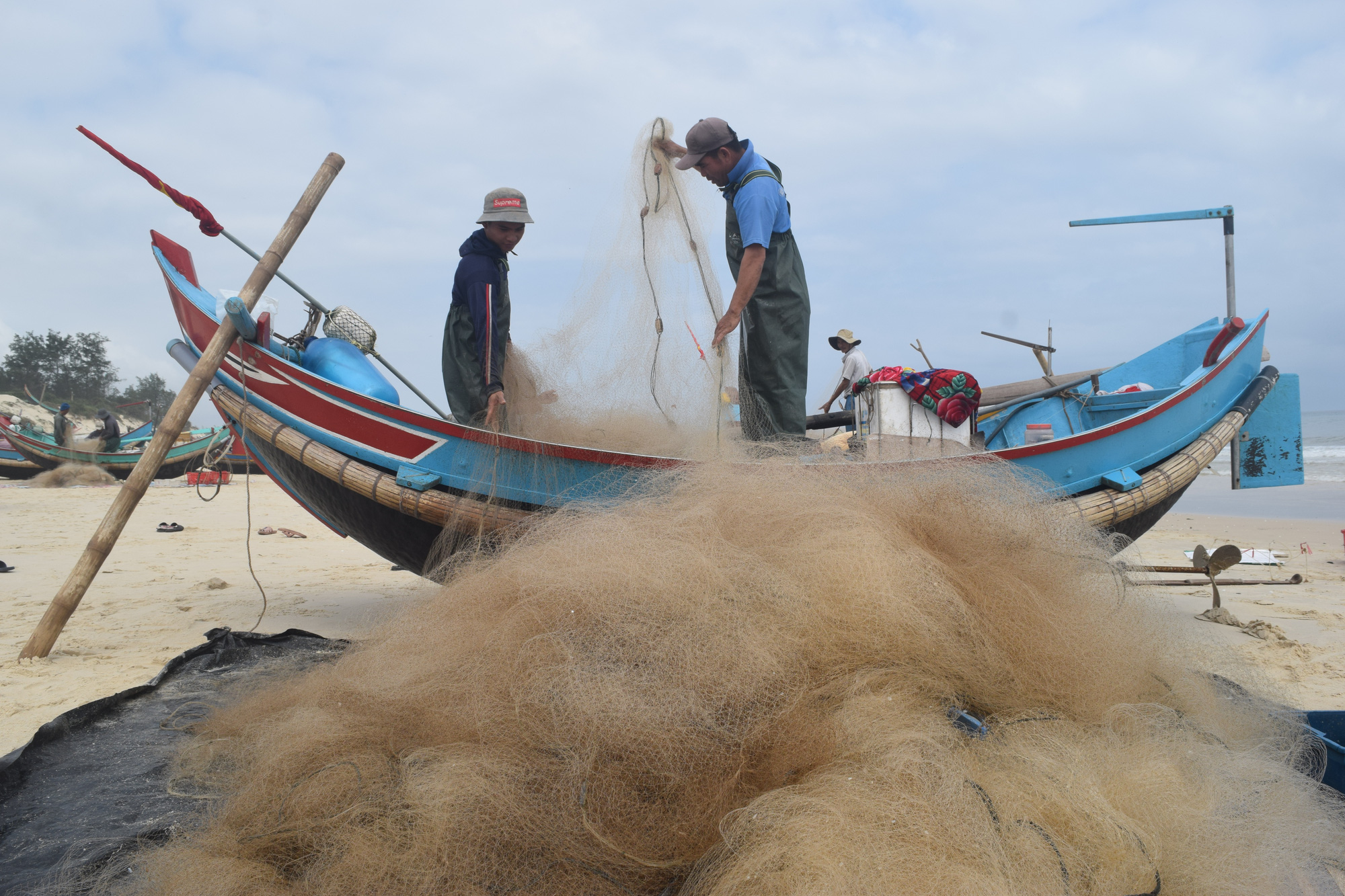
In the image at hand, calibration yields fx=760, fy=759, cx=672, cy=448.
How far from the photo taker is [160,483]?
20.0 m

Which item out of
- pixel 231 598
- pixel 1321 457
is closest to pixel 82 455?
pixel 231 598

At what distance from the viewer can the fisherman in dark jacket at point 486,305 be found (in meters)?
4.21

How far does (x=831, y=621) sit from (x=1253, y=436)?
5791mm

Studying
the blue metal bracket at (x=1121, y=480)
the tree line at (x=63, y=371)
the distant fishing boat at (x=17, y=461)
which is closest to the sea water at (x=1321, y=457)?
the blue metal bracket at (x=1121, y=480)

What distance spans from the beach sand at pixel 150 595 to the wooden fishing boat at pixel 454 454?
527mm

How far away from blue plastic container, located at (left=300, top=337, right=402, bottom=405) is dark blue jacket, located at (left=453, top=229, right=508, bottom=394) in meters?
0.66

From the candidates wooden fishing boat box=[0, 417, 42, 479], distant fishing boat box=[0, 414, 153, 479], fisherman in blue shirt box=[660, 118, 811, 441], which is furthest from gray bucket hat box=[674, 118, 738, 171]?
wooden fishing boat box=[0, 417, 42, 479]

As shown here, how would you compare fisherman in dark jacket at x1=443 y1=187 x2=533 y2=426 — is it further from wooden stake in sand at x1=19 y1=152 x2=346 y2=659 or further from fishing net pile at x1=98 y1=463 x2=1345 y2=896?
fishing net pile at x1=98 y1=463 x2=1345 y2=896

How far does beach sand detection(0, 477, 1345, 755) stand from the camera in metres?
3.54

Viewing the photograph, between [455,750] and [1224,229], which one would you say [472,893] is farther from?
[1224,229]

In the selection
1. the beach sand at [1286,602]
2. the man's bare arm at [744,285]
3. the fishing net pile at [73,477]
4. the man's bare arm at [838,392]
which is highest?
the man's bare arm at [744,285]

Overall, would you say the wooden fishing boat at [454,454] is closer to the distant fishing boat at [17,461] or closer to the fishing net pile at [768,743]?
the fishing net pile at [768,743]

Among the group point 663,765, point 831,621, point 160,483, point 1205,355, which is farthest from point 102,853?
point 160,483

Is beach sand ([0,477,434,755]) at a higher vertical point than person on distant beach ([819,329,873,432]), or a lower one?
lower
